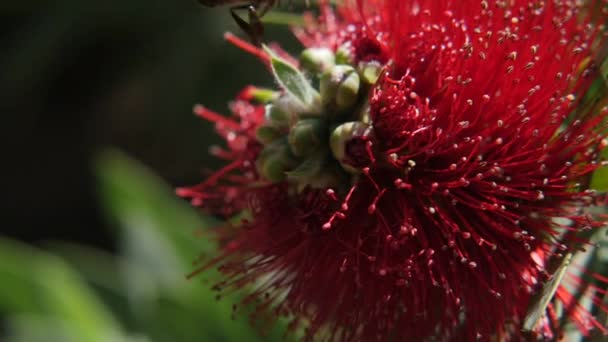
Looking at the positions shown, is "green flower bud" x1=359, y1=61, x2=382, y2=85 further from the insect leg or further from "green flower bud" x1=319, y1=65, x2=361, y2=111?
the insect leg

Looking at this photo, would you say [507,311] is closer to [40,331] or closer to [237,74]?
[40,331]

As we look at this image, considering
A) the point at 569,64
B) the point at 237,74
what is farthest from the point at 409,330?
the point at 237,74

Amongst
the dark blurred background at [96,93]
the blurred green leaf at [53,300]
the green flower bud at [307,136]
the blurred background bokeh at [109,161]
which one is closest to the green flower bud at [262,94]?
the green flower bud at [307,136]

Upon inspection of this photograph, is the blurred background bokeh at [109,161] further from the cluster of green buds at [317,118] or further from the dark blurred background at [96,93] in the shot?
the cluster of green buds at [317,118]

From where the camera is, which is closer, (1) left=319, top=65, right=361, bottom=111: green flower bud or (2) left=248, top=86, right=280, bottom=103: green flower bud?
(1) left=319, top=65, right=361, bottom=111: green flower bud

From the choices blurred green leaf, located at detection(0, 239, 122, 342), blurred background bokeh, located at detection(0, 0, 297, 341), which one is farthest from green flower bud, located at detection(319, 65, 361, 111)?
blurred green leaf, located at detection(0, 239, 122, 342)

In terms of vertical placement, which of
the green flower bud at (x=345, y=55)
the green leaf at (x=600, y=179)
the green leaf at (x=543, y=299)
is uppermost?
the green flower bud at (x=345, y=55)

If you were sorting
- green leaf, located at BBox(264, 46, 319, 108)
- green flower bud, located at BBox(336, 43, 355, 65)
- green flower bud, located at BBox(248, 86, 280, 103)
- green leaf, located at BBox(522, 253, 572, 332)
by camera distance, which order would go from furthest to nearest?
green flower bud, located at BBox(248, 86, 280, 103), green flower bud, located at BBox(336, 43, 355, 65), green leaf, located at BBox(264, 46, 319, 108), green leaf, located at BBox(522, 253, 572, 332)
